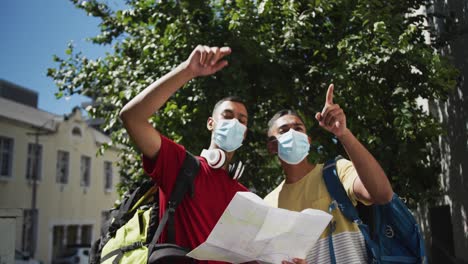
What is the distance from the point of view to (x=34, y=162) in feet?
83.8

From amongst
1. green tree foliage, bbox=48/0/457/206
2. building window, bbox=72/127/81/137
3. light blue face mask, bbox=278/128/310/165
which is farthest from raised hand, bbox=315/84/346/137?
building window, bbox=72/127/81/137

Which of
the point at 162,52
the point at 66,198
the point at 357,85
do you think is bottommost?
the point at 66,198

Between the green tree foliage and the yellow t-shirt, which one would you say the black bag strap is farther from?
the green tree foliage

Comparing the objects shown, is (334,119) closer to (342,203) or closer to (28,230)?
(342,203)

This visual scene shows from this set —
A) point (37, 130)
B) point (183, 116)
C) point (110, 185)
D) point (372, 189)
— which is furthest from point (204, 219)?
point (110, 185)

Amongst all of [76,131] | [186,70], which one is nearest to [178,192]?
[186,70]

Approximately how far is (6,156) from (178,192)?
24299mm

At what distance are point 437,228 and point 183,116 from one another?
17.0 ft

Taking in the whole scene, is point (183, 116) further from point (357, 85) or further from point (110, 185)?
point (110, 185)

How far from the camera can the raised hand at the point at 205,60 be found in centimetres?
248

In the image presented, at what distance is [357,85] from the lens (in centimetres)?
569

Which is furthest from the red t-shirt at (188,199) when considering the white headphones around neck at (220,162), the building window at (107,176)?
the building window at (107,176)

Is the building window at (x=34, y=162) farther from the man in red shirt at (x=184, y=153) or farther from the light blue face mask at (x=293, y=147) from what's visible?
the light blue face mask at (x=293, y=147)

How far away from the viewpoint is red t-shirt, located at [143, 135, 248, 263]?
2.66 meters
